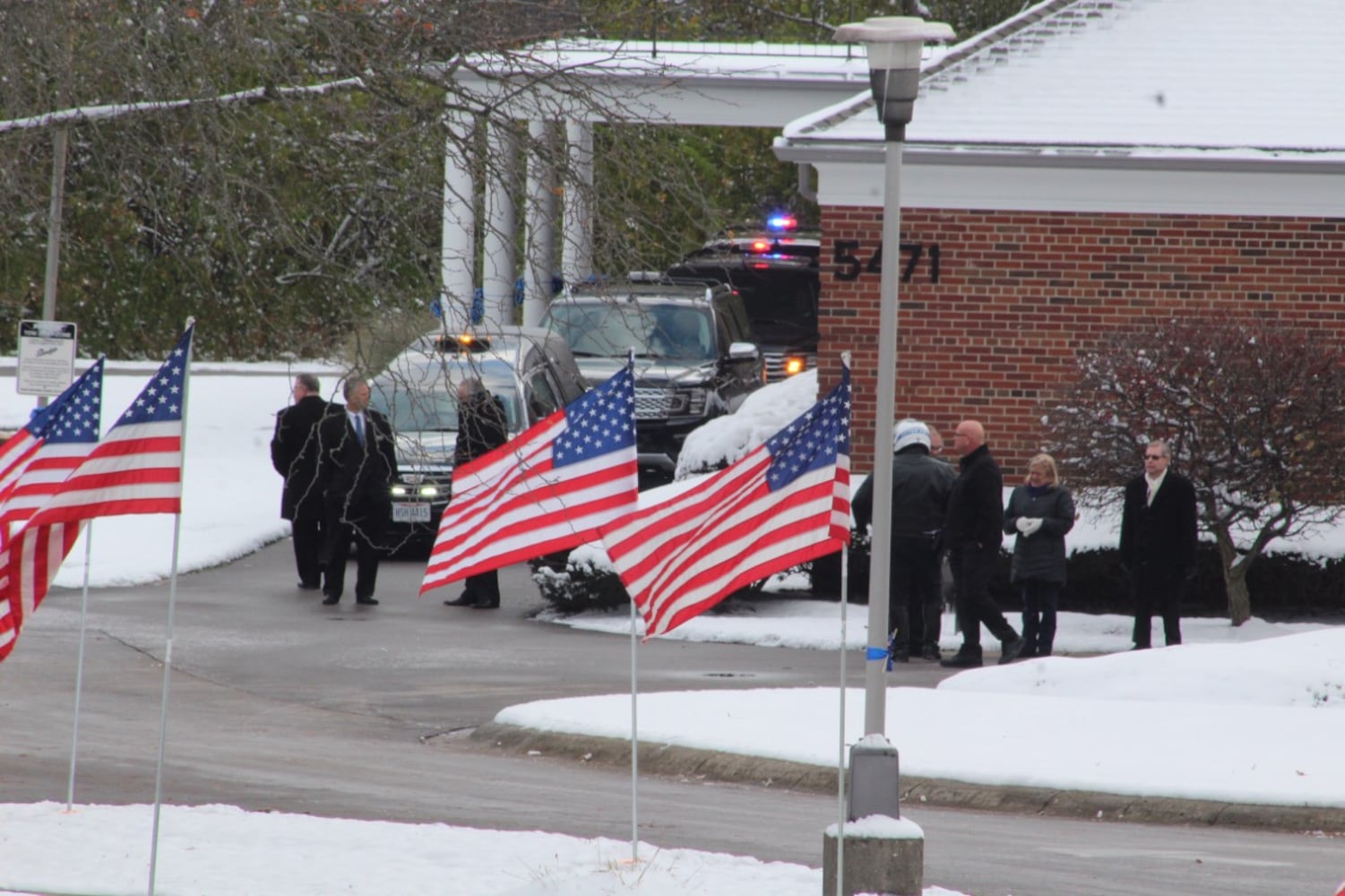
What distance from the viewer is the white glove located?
587 inches

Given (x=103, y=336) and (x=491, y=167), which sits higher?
(x=491, y=167)

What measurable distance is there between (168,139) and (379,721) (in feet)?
14.3

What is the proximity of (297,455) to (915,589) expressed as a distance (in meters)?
5.77

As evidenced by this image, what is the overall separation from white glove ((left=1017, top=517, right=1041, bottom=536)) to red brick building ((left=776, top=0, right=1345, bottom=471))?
456 cm

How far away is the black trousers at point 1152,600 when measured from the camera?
49.9 ft

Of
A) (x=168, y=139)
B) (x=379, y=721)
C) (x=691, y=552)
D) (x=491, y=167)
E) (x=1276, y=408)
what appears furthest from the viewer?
(x=1276, y=408)

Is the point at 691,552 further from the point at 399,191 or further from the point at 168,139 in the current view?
the point at 168,139

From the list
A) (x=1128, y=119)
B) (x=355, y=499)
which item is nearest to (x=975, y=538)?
(x=355, y=499)

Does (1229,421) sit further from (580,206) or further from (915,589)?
(580,206)

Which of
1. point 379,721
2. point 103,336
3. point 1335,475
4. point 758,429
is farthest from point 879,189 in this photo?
point 103,336

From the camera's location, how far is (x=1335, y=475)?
16016mm

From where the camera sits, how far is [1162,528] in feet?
49.6

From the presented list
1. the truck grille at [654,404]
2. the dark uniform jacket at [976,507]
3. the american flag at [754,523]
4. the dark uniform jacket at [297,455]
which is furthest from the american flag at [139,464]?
the truck grille at [654,404]

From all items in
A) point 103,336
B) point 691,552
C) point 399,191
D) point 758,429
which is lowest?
point 103,336
